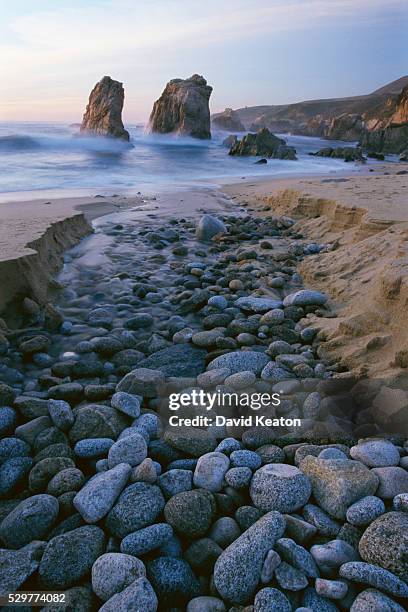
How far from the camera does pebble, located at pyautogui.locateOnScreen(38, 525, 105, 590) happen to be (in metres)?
1.43

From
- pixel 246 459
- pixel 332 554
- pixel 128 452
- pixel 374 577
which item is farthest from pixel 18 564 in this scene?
pixel 374 577

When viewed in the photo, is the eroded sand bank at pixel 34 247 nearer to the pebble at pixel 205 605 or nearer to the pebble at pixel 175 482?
the pebble at pixel 175 482

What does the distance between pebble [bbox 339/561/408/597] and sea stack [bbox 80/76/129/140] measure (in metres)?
38.9

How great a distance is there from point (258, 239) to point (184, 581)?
16.2 ft

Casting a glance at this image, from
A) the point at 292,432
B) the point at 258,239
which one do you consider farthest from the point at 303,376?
the point at 258,239

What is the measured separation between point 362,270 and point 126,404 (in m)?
2.49

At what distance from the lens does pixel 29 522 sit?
1617 millimetres

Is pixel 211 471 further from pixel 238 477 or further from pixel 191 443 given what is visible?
pixel 191 443

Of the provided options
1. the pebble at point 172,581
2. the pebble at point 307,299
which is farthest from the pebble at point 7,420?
the pebble at point 307,299

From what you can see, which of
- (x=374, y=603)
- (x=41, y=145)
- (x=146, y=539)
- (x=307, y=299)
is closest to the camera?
(x=374, y=603)

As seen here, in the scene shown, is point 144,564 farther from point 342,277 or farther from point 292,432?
point 342,277

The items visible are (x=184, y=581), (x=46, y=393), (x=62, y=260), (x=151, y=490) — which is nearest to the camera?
(x=184, y=581)

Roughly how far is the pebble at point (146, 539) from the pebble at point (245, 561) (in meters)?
0.20

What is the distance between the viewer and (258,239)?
5988 mm
